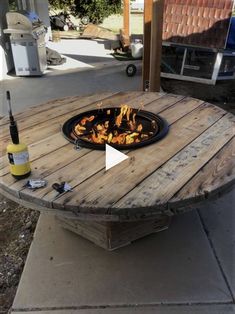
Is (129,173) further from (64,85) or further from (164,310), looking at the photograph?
(64,85)

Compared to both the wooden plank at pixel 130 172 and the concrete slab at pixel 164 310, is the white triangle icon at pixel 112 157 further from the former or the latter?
the concrete slab at pixel 164 310

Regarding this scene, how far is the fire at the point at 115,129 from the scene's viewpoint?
6.71 feet

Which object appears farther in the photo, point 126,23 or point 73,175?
point 126,23

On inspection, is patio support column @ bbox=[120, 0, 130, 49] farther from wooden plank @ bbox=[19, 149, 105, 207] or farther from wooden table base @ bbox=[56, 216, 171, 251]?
wooden plank @ bbox=[19, 149, 105, 207]

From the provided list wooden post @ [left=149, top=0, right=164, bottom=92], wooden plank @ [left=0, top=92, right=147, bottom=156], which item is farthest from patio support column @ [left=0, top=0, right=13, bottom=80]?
wooden plank @ [left=0, top=92, right=147, bottom=156]

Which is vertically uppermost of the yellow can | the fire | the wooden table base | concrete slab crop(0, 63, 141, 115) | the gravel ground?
the yellow can

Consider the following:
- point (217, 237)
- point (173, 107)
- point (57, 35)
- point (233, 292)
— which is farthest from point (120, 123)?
point (57, 35)

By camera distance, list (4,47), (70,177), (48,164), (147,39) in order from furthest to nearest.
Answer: (4,47) < (147,39) < (48,164) < (70,177)

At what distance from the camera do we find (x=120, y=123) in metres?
2.24

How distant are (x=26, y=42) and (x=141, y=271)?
4.77 m

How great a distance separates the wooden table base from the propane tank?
0.58 meters

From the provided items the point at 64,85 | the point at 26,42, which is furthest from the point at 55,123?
the point at 26,42

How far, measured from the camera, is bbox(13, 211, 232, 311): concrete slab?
1792 millimetres

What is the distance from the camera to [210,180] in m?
1.62
